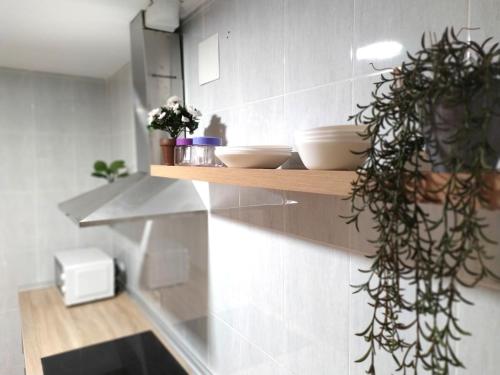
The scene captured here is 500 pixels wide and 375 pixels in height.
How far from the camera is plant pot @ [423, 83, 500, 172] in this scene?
47 centimetres

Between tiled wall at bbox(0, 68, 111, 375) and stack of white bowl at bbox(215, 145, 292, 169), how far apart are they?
223cm

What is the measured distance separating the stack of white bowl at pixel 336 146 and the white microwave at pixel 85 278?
2.06 metres

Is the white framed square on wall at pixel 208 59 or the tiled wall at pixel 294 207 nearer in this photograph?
the tiled wall at pixel 294 207

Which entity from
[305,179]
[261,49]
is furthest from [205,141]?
[305,179]

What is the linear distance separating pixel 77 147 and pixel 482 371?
281 centimetres

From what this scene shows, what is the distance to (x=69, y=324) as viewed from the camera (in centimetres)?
207

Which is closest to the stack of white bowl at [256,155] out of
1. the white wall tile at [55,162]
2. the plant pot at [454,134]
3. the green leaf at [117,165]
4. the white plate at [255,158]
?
the white plate at [255,158]

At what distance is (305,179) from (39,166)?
2545 mm

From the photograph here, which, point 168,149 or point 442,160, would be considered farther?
point 168,149

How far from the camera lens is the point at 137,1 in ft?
4.86

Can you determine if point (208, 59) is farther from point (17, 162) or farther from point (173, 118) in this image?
point (17, 162)

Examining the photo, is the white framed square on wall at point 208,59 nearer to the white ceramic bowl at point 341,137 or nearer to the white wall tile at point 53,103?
the white ceramic bowl at point 341,137

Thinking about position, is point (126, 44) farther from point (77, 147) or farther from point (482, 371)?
point (482, 371)

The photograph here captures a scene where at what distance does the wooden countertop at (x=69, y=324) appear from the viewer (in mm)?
1815
